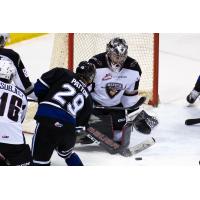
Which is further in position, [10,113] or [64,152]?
[64,152]

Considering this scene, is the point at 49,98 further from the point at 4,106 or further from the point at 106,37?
the point at 106,37

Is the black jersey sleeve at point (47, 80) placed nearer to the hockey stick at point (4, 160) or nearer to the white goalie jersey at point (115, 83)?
the hockey stick at point (4, 160)

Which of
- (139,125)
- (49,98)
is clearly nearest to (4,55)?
(49,98)

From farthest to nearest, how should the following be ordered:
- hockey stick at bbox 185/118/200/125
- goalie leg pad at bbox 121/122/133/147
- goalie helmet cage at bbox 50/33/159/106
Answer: goalie helmet cage at bbox 50/33/159/106 → hockey stick at bbox 185/118/200/125 → goalie leg pad at bbox 121/122/133/147

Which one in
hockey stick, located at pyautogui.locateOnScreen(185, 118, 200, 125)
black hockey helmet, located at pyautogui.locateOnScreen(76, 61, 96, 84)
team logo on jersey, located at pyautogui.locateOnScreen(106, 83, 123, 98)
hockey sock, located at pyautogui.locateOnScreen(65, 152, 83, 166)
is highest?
black hockey helmet, located at pyautogui.locateOnScreen(76, 61, 96, 84)

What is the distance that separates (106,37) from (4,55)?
153cm

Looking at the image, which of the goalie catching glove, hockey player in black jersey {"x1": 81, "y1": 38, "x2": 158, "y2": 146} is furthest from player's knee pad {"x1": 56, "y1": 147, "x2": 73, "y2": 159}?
the goalie catching glove

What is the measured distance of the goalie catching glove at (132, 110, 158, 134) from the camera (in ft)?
17.8

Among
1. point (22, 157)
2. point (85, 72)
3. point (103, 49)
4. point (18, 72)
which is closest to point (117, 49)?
point (85, 72)

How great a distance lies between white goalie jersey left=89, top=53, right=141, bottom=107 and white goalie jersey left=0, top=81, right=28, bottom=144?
0.98 m

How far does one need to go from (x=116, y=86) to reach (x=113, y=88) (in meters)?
0.02

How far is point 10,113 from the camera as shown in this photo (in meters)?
4.21

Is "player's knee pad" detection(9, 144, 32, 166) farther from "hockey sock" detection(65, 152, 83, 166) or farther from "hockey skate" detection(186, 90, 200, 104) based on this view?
"hockey skate" detection(186, 90, 200, 104)

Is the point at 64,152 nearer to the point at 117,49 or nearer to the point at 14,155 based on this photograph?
the point at 14,155
